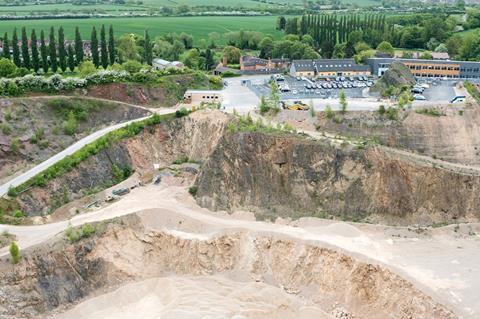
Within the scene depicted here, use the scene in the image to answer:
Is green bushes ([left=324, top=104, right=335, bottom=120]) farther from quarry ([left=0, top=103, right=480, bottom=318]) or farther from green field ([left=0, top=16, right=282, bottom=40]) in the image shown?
green field ([left=0, top=16, right=282, bottom=40])

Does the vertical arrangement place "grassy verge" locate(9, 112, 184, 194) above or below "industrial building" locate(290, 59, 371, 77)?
below

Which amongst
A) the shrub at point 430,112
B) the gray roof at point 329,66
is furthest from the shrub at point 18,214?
the gray roof at point 329,66

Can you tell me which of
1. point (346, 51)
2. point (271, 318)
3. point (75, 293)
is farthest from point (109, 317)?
point (346, 51)

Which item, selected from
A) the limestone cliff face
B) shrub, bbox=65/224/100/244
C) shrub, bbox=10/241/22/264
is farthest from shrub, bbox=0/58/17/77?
shrub, bbox=10/241/22/264

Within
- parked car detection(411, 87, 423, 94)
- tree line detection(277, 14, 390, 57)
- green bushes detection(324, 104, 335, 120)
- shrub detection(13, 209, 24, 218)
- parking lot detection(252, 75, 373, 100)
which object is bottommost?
shrub detection(13, 209, 24, 218)

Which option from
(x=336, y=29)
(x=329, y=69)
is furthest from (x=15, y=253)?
(x=336, y=29)

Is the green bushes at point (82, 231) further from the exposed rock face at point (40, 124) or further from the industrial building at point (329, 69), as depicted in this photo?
the industrial building at point (329, 69)

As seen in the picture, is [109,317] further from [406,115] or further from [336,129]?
[406,115]

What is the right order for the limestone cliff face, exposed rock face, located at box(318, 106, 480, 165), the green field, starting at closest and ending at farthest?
the limestone cliff face → exposed rock face, located at box(318, 106, 480, 165) → the green field
